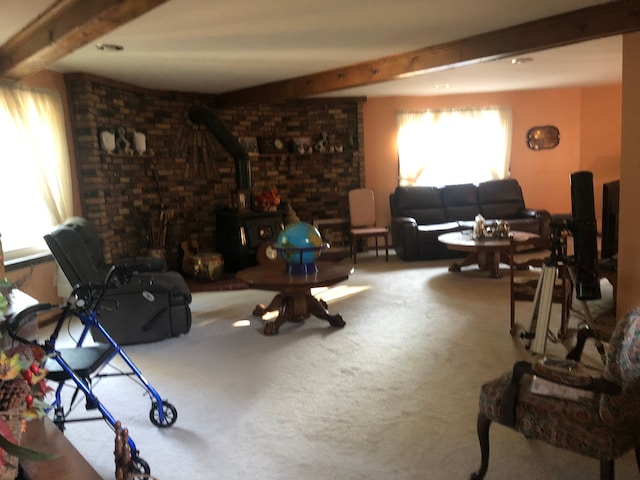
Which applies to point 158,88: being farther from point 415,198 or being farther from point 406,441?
point 406,441

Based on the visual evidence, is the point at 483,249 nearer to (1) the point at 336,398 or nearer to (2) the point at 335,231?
(2) the point at 335,231

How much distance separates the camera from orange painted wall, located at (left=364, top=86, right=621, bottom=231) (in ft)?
26.3

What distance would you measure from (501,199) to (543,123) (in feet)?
5.05

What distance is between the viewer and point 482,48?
442 centimetres

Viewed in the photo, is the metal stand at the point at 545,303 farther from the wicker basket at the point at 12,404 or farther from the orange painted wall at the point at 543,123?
the orange painted wall at the point at 543,123

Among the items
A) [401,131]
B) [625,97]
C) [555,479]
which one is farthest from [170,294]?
[401,131]

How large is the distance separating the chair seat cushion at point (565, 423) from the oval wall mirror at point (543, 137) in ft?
22.5

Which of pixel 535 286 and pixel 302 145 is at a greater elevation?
pixel 302 145

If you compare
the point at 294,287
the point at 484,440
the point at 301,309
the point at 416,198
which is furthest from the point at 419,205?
the point at 484,440

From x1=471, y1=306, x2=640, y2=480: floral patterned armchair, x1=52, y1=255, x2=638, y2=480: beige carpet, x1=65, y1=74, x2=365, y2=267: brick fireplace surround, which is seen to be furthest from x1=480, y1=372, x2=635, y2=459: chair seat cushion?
x1=65, y1=74, x2=365, y2=267: brick fireplace surround

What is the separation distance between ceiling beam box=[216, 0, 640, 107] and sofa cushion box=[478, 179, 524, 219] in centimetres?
312

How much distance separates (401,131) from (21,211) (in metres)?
5.21

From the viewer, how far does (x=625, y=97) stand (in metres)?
3.59

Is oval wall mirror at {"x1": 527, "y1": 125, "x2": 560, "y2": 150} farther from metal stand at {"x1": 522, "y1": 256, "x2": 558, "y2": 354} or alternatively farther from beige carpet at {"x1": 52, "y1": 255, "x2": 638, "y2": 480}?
metal stand at {"x1": 522, "y1": 256, "x2": 558, "y2": 354}
